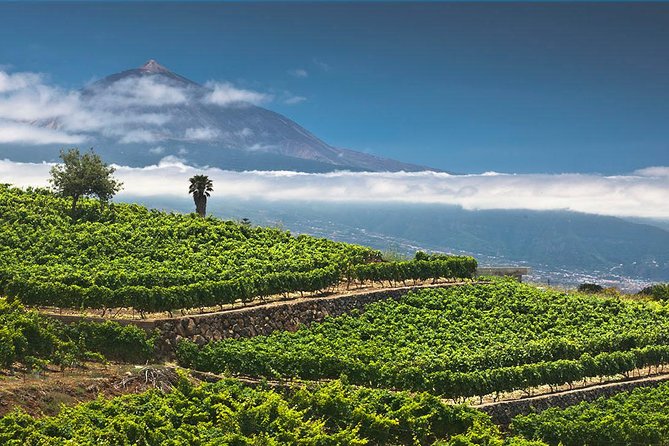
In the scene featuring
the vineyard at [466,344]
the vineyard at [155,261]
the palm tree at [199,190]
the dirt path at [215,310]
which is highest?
the palm tree at [199,190]

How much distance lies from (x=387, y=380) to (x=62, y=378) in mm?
17717

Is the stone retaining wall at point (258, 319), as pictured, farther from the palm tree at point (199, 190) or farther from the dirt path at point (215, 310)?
the palm tree at point (199, 190)

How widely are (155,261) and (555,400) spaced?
29161mm

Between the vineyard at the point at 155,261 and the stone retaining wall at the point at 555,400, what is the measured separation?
720 inches

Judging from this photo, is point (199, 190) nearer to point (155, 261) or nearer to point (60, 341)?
point (155, 261)

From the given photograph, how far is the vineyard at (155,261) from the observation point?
5032 centimetres

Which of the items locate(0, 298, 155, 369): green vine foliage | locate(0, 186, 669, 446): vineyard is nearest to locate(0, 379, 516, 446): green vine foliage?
locate(0, 186, 669, 446): vineyard

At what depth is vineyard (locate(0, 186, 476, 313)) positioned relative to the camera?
50.3m

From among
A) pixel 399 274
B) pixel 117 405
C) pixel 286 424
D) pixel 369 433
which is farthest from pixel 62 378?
pixel 399 274

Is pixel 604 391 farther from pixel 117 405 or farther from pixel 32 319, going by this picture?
pixel 32 319

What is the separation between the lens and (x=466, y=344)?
53.7 meters

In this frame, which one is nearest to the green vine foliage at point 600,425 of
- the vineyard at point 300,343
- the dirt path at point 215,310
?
the vineyard at point 300,343

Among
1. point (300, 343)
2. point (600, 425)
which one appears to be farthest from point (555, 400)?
point (300, 343)

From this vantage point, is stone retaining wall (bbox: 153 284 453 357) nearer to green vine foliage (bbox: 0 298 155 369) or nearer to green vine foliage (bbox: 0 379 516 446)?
green vine foliage (bbox: 0 298 155 369)
